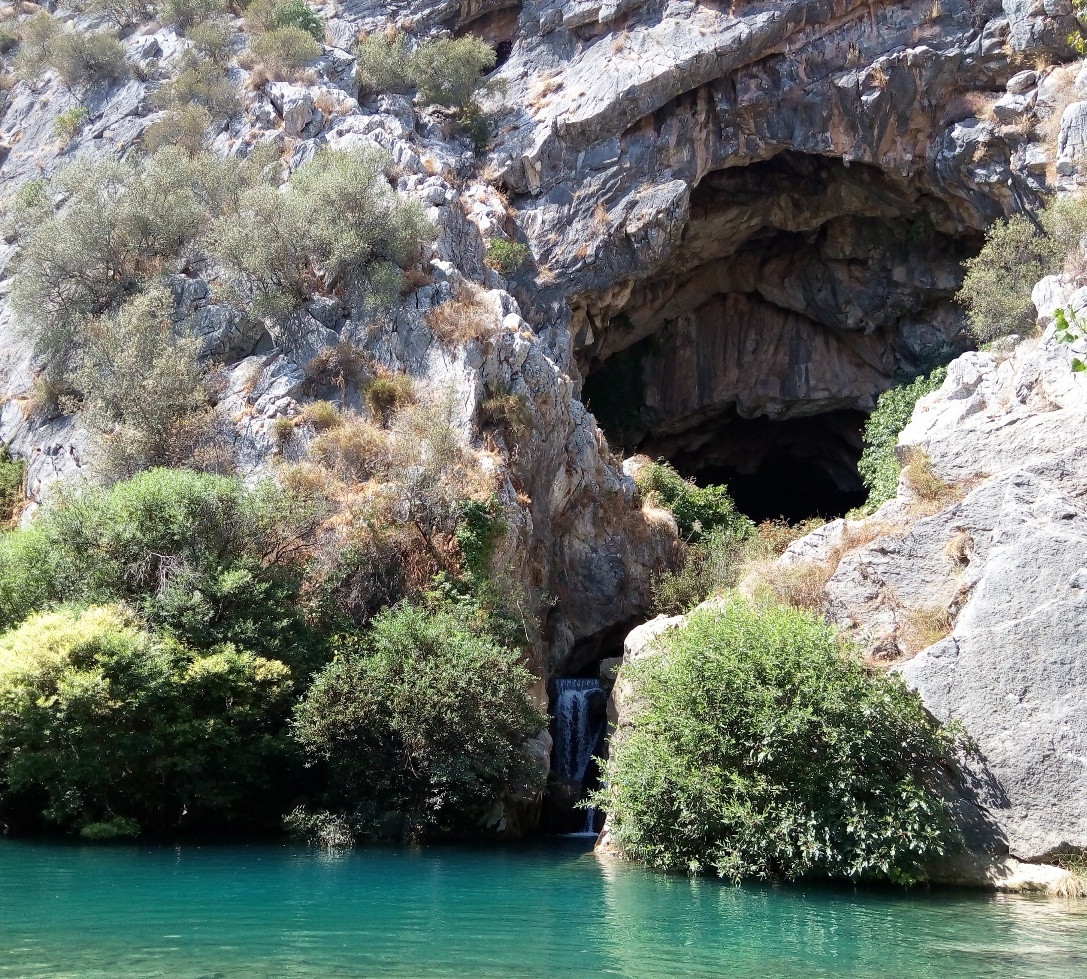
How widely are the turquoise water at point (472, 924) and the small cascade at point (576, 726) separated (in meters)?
8.98

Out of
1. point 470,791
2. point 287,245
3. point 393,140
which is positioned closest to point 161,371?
point 287,245

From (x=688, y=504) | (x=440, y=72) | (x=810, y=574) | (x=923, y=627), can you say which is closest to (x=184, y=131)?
(x=440, y=72)

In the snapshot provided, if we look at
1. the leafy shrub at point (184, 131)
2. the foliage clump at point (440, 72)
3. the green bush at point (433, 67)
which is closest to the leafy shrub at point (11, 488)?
the leafy shrub at point (184, 131)

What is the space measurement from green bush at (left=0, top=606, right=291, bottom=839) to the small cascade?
8137mm

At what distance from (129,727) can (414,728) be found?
5485 millimetres

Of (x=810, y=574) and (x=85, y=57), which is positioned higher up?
(x=85, y=57)

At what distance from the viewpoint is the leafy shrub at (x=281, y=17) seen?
4150cm

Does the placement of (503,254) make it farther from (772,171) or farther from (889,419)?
(889,419)

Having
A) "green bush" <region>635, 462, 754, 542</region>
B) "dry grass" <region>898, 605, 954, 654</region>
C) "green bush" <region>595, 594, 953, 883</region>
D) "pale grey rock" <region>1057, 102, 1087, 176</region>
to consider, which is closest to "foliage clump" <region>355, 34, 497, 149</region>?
"green bush" <region>635, 462, 754, 542</region>

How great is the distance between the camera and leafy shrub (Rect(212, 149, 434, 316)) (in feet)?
103

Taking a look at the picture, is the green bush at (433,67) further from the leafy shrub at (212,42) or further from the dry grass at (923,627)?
the dry grass at (923,627)

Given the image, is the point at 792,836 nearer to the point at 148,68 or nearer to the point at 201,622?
the point at 201,622

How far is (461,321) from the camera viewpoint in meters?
30.1

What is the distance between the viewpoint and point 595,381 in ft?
143
